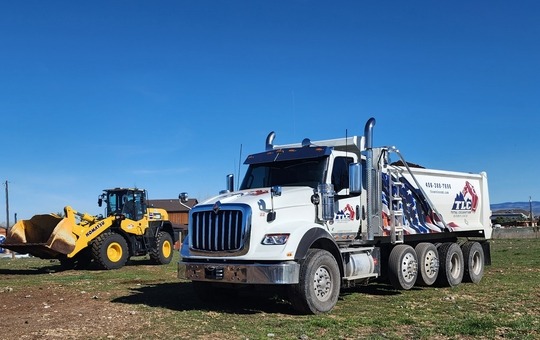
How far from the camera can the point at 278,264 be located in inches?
355

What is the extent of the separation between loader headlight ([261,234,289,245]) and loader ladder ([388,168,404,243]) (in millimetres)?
3650

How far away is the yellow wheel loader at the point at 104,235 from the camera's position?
18250 millimetres

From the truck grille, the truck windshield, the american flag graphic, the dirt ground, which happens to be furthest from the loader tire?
the american flag graphic

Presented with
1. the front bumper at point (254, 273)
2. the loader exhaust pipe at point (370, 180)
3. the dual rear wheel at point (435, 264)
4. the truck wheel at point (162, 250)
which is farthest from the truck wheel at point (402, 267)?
the truck wheel at point (162, 250)

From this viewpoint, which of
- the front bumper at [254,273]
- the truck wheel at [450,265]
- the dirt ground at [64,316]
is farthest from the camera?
the truck wheel at [450,265]

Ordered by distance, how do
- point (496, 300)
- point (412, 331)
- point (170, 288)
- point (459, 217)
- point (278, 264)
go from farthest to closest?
point (459, 217)
point (170, 288)
point (496, 300)
point (278, 264)
point (412, 331)

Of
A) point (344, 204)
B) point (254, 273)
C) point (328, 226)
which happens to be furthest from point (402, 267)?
point (254, 273)

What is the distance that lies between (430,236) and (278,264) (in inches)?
231

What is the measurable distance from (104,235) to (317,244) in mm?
12014

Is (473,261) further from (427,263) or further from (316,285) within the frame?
(316,285)

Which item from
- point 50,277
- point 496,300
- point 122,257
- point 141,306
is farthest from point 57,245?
point 496,300

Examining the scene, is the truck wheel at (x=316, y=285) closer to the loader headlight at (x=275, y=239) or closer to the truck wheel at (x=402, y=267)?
the loader headlight at (x=275, y=239)

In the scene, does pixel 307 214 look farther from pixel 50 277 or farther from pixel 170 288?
pixel 50 277

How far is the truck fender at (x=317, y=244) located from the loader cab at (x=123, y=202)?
1322 cm
